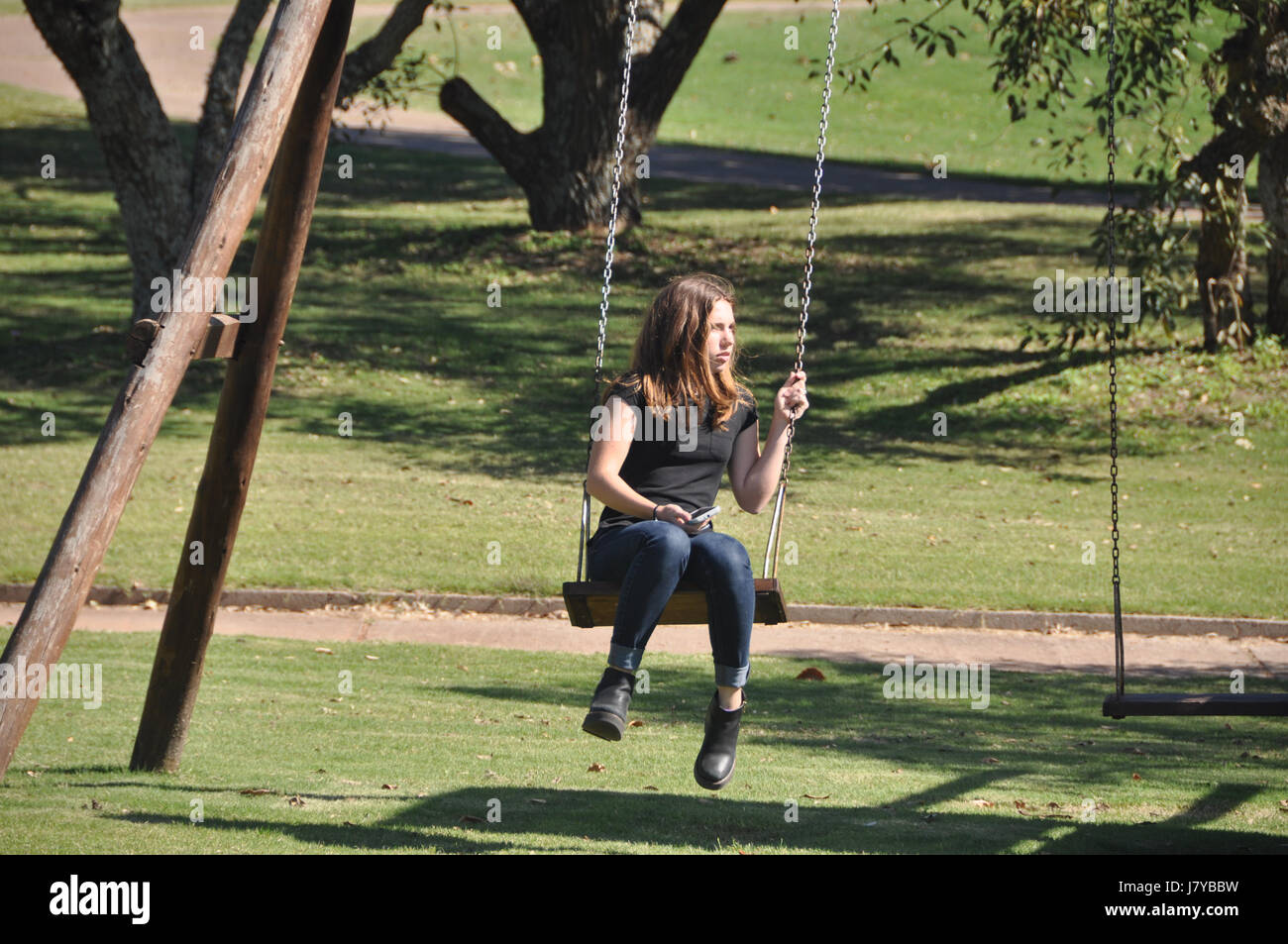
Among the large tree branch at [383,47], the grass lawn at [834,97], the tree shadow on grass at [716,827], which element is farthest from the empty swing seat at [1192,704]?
the grass lawn at [834,97]

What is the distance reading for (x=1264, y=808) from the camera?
6.52 m

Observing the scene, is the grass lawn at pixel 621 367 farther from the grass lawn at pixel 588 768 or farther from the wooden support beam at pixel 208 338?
the wooden support beam at pixel 208 338

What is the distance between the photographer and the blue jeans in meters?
5.24

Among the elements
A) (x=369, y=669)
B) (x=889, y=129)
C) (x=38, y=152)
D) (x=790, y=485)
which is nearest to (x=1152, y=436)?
(x=790, y=485)

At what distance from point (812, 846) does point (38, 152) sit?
26.7 metres

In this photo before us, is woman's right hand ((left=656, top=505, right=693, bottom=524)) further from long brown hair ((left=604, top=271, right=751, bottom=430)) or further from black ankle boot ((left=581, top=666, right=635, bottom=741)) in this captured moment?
black ankle boot ((left=581, top=666, right=635, bottom=741))

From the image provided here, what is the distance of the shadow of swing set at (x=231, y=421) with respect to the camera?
183 inches

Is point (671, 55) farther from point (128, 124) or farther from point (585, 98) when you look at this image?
point (128, 124)

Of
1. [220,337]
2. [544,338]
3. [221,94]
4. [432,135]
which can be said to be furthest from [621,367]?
[432,135]

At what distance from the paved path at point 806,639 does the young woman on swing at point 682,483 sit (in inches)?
189

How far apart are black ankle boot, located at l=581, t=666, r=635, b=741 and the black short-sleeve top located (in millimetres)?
611

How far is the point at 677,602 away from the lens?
5418 mm

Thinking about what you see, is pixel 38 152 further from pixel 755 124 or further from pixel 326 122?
pixel 326 122

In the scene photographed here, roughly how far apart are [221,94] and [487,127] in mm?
5037
